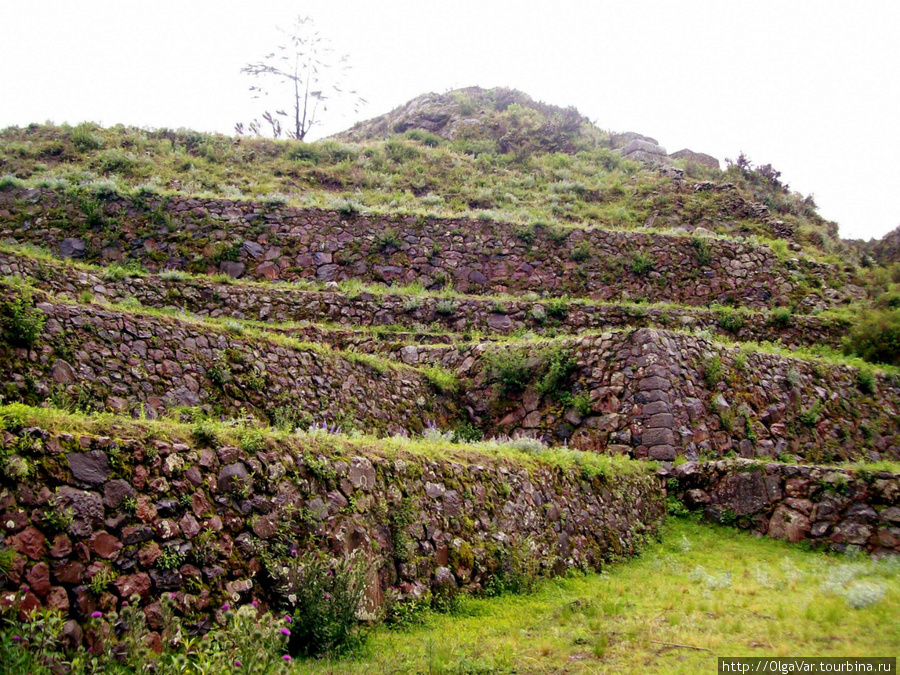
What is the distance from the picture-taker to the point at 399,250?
21047 millimetres

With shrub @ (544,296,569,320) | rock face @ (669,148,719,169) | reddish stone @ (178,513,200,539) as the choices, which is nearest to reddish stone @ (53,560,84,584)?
reddish stone @ (178,513,200,539)

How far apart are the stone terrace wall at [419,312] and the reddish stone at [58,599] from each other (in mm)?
11596

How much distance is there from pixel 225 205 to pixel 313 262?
10.8ft

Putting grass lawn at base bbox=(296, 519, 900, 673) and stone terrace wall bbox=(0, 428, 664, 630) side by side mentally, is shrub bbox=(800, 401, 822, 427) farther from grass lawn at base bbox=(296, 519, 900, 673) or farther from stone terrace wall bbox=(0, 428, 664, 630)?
stone terrace wall bbox=(0, 428, 664, 630)

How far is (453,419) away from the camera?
15.1 meters

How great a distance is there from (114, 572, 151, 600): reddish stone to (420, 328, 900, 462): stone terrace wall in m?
9.35

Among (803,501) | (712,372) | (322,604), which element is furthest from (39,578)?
(712,372)

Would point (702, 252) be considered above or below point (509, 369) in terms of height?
above

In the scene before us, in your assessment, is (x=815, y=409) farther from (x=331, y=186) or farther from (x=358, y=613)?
(x=331, y=186)

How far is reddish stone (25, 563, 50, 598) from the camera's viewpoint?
4154mm

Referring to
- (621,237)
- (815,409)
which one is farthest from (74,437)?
(621,237)

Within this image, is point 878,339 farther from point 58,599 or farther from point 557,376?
point 58,599

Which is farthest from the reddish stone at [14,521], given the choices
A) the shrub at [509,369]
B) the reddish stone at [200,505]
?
the shrub at [509,369]

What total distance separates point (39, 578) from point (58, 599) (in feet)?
0.60
